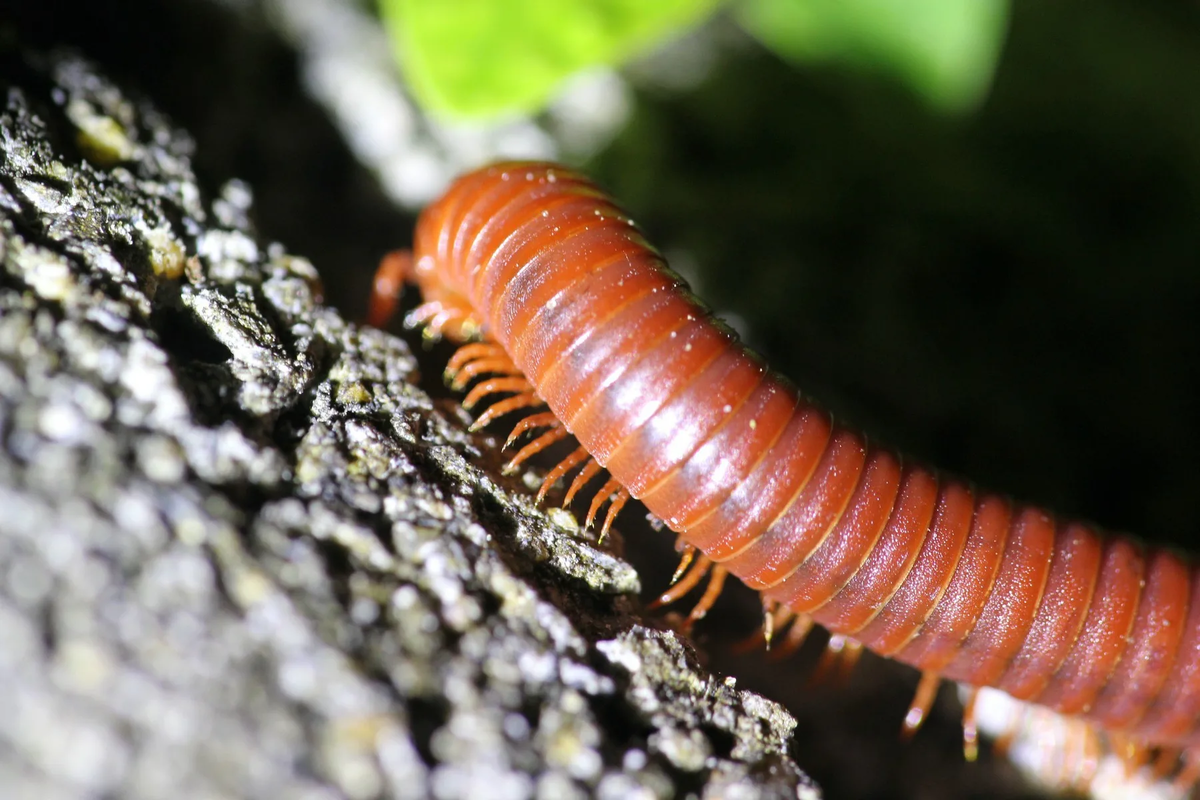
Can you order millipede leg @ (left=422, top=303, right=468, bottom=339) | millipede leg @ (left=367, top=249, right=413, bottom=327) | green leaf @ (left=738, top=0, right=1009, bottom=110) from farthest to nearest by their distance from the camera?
green leaf @ (left=738, top=0, right=1009, bottom=110), millipede leg @ (left=367, top=249, right=413, bottom=327), millipede leg @ (left=422, top=303, right=468, bottom=339)

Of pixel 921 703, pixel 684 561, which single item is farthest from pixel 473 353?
pixel 921 703

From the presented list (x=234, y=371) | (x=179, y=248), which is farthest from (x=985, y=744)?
(x=179, y=248)

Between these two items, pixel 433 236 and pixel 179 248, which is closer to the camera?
pixel 179 248

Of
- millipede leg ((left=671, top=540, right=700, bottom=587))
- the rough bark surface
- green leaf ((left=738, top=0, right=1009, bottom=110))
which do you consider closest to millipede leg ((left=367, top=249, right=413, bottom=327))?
the rough bark surface

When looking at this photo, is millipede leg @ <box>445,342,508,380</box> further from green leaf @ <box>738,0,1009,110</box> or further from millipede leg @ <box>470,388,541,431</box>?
green leaf @ <box>738,0,1009,110</box>

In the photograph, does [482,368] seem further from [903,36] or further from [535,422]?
[903,36]

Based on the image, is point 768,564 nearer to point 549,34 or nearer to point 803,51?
point 549,34
